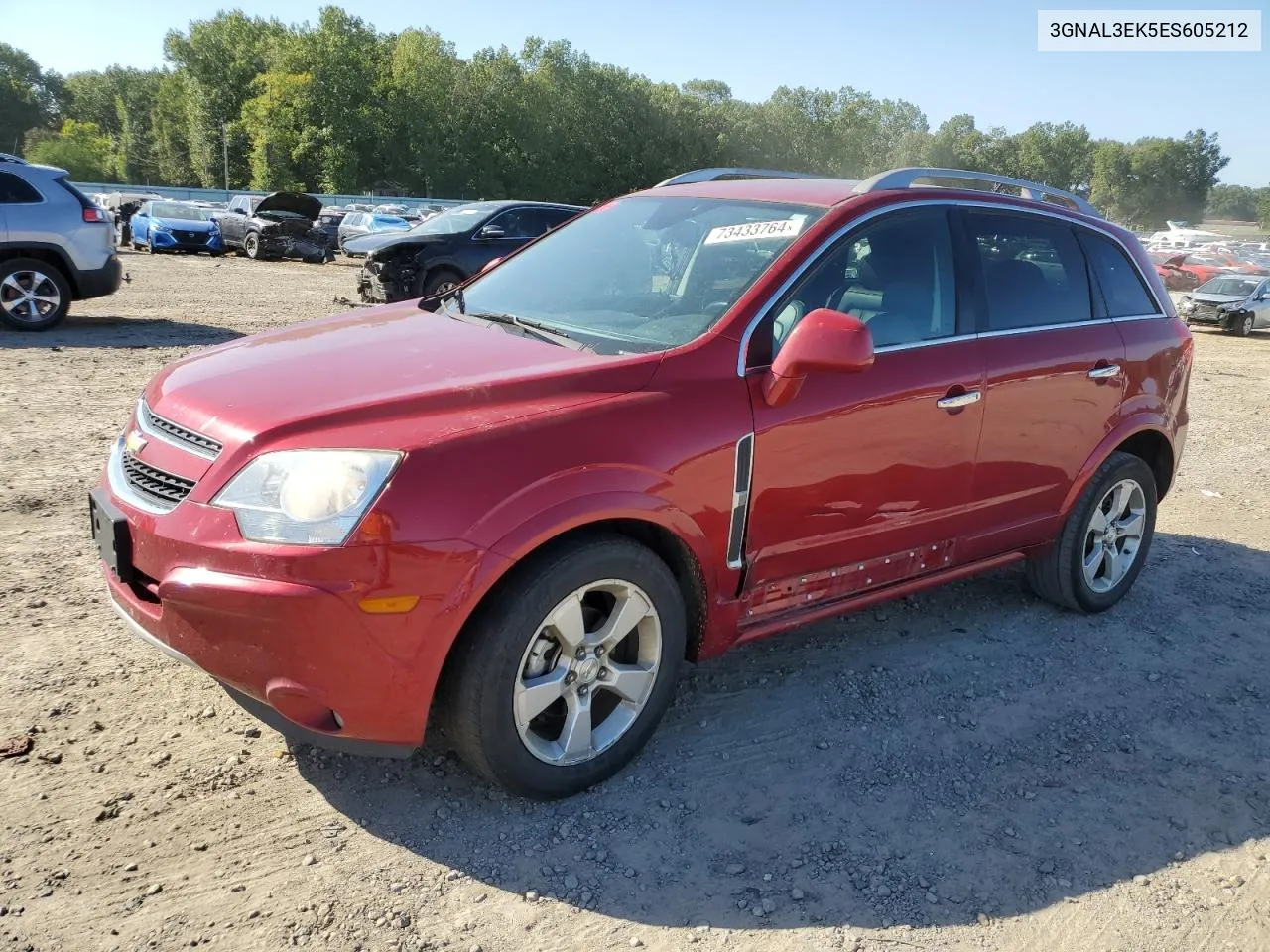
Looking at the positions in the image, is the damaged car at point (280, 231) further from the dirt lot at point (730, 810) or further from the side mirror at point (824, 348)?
the side mirror at point (824, 348)

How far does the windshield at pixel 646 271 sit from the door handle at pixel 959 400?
826 mm

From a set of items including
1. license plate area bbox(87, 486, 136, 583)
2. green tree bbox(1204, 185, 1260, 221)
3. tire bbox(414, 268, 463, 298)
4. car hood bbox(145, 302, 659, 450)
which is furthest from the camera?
green tree bbox(1204, 185, 1260, 221)

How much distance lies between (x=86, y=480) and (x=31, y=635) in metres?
2.10

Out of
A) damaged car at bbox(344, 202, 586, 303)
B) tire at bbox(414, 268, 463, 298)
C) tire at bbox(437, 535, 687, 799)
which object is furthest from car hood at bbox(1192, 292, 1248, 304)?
tire at bbox(437, 535, 687, 799)

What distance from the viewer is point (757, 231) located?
144 inches

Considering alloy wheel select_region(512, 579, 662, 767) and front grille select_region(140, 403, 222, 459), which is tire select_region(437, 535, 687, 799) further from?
front grille select_region(140, 403, 222, 459)

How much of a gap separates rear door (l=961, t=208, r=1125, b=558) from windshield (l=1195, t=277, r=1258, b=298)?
22.9 m

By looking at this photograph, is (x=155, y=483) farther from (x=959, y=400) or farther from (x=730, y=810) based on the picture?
(x=959, y=400)

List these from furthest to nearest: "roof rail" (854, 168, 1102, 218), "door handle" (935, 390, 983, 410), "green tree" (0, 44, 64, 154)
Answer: "green tree" (0, 44, 64, 154) < "roof rail" (854, 168, 1102, 218) < "door handle" (935, 390, 983, 410)

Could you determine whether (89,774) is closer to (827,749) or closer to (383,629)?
(383,629)

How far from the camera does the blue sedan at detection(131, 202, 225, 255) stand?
2612 centimetres

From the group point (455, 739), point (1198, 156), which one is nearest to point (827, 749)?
point (455, 739)

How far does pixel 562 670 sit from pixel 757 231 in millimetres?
1744

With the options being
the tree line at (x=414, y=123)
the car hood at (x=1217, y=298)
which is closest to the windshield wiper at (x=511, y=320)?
the car hood at (x=1217, y=298)
